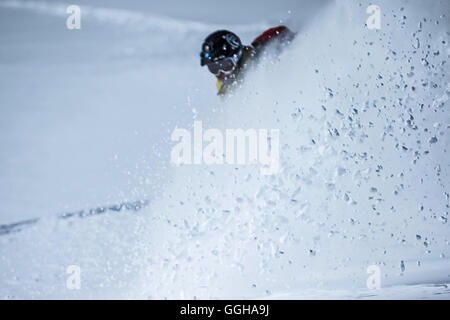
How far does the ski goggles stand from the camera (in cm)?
235

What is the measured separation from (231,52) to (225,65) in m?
0.07

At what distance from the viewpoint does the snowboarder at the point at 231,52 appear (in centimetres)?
231

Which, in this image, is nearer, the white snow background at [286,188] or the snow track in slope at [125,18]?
the white snow background at [286,188]

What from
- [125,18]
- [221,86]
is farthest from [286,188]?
[125,18]

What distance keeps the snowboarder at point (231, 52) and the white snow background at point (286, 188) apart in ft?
0.27

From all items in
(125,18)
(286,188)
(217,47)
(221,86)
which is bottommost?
(286,188)

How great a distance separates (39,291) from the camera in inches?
87.9

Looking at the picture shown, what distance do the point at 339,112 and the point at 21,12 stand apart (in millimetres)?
2974

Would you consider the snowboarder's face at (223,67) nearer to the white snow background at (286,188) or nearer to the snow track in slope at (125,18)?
the white snow background at (286,188)

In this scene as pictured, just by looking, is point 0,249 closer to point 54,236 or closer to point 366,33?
point 54,236

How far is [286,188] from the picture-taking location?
7.75 ft

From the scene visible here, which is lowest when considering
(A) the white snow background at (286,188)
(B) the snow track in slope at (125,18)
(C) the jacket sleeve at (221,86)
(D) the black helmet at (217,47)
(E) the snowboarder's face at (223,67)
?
(A) the white snow background at (286,188)

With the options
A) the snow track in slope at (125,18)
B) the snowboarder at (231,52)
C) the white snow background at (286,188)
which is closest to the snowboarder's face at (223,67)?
the snowboarder at (231,52)

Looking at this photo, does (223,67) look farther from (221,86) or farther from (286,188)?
(286,188)
